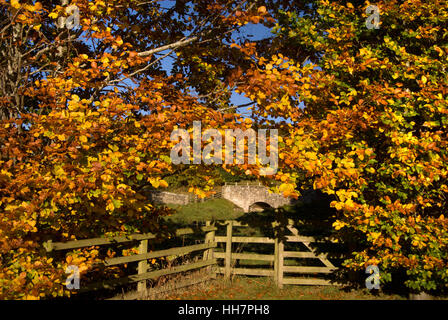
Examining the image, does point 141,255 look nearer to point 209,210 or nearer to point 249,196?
point 209,210

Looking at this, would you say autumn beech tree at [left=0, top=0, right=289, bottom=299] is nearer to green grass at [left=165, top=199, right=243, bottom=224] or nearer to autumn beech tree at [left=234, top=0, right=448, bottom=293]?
autumn beech tree at [left=234, top=0, right=448, bottom=293]

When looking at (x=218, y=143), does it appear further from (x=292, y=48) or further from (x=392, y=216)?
(x=292, y=48)

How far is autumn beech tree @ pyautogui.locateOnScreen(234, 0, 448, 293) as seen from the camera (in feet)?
16.0

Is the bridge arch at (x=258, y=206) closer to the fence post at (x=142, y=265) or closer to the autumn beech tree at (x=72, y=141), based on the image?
the fence post at (x=142, y=265)

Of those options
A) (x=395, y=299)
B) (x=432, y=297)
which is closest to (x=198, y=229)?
(x=395, y=299)

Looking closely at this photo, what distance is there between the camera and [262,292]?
7.82 metres

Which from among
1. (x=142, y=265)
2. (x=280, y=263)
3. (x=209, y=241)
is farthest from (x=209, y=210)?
(x=142, y=265)

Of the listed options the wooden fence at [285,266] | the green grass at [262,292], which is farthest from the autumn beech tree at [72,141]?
the wooden fence at [285,266]

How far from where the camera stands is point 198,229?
7.95m

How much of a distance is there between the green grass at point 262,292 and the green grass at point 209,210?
641 inches

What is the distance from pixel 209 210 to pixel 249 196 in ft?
18.8

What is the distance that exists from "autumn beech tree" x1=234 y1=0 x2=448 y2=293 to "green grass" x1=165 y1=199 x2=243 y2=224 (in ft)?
61.1

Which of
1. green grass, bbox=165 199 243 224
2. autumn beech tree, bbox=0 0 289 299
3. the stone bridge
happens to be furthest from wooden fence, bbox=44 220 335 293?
the stone bridge
